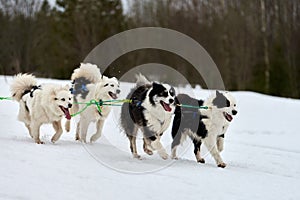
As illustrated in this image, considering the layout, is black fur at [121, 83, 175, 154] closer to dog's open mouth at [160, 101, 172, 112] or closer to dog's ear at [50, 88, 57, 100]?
dog's open mouth at [160, 101, 172, 112]

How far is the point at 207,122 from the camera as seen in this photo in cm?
661

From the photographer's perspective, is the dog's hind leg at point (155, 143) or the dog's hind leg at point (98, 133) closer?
the dog's hind leg at point (155, 143)

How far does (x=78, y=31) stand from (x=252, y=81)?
11.6 meters

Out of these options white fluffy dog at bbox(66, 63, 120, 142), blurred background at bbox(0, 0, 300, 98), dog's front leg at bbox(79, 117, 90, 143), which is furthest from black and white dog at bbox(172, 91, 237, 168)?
blurred background at bbox(0, 0, 300, 98)

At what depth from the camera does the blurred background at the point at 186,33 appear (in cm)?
2536

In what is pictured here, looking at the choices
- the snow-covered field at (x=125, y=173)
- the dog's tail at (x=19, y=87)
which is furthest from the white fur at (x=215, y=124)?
the dog's tail at (x=19, y=87)

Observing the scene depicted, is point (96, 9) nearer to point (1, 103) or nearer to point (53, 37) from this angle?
point (53, 37)

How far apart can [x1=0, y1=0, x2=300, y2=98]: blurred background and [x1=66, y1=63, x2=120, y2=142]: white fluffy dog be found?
1520 centimetres

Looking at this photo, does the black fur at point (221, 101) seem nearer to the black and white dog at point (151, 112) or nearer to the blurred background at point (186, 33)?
the black and white dog at point (151, 112)

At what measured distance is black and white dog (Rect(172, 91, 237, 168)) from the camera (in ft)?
21.4

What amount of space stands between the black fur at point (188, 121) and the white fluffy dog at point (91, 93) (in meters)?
1.16

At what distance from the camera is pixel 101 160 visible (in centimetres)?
612

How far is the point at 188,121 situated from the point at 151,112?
2.36 feet

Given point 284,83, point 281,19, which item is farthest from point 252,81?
point 281,19
